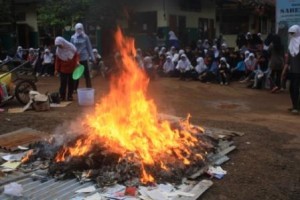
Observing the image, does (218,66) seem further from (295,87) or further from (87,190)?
(87,190)

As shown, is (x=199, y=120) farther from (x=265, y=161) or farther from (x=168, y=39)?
(x=168, y=39)

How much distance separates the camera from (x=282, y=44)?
45.9 ft

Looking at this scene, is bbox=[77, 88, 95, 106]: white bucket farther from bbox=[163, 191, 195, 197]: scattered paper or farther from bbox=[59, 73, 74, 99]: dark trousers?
bbox=[163, 191, 195, 197]: scattered paper

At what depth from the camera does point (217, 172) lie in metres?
5.80

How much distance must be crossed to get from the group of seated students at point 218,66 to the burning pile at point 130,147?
797cm

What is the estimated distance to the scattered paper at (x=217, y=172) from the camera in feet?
18.7

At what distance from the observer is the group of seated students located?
14484 millimetres

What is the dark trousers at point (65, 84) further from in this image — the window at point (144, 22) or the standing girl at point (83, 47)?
the window at point (144, 22)

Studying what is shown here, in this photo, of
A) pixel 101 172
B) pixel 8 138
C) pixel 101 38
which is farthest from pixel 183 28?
pixel 101 172

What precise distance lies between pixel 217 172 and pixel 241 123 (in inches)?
131

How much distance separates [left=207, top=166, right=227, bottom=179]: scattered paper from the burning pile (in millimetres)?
178

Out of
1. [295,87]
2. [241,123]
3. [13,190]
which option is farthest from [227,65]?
[13,190]

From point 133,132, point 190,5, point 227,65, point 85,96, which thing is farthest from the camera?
point 190,5

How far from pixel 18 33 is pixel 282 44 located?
55.6 feet
